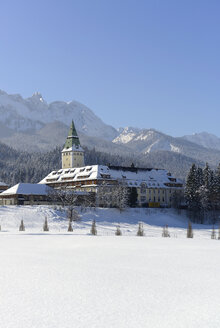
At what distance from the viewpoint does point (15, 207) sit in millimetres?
92438

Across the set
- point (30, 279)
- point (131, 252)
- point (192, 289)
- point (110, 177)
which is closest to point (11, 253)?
point (131, 252)

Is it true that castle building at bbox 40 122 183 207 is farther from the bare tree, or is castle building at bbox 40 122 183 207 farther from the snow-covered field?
the snow-covered field

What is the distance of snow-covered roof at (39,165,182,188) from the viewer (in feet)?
428

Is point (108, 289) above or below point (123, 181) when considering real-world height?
below

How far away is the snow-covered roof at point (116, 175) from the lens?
13038 cm

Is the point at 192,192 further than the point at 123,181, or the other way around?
the point at 123,181

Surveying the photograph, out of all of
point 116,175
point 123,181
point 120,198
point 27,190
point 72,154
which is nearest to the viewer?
point 120,198

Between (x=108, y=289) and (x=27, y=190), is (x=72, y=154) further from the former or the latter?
(x=108, y=289)

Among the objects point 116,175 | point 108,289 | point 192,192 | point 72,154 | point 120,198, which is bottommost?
point 108,289

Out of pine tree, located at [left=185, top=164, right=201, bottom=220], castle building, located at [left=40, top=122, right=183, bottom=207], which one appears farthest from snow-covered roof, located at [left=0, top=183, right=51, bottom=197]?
pine tree, located at [left=185, top=164, right=201, bottom=220]

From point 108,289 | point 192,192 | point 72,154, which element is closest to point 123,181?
point 192,192

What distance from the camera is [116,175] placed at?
133 meters

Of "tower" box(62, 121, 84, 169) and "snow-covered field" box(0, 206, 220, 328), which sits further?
"tower" box(62, 121, 84, 169)

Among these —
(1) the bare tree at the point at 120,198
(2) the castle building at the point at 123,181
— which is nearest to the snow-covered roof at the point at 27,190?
(2) the castle building at the point at 123,181
